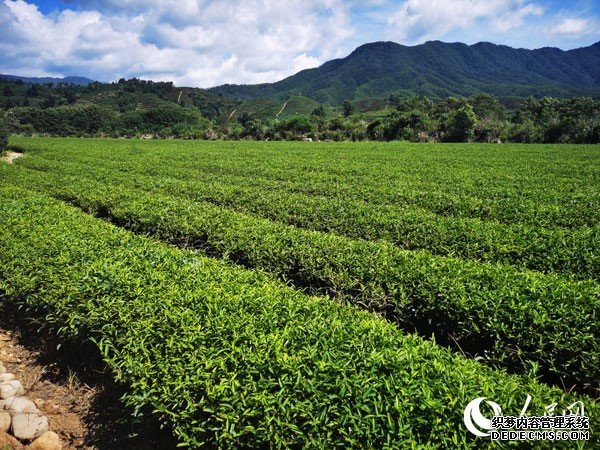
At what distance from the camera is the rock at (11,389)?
175 inches

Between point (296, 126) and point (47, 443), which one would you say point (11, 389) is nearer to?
point (47, 443)

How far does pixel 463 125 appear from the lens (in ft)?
185

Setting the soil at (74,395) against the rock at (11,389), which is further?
the rock at (11,389)

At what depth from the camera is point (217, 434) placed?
2748 millimetres

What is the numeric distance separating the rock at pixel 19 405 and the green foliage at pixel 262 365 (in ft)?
2.88

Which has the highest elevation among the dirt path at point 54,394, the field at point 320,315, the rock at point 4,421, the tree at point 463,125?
the tree at point 463,125

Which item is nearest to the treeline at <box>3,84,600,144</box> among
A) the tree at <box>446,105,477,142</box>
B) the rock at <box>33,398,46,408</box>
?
the tree at <box>446,105,477,142</box>

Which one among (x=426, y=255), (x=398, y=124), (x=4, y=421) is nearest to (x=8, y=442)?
(x=4, y=421)

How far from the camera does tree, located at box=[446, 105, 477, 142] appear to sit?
55656 millimetres

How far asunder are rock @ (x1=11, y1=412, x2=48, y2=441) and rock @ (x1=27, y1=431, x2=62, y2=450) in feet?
0.50

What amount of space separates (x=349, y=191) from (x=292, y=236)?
24.4 ft

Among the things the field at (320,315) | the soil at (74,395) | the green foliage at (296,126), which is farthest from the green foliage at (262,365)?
the green foliage at (296,126)

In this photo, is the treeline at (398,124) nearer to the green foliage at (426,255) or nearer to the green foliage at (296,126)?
the green foliage at (296,126)

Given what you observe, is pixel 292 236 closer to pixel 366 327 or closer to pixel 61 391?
pixel 366 327
